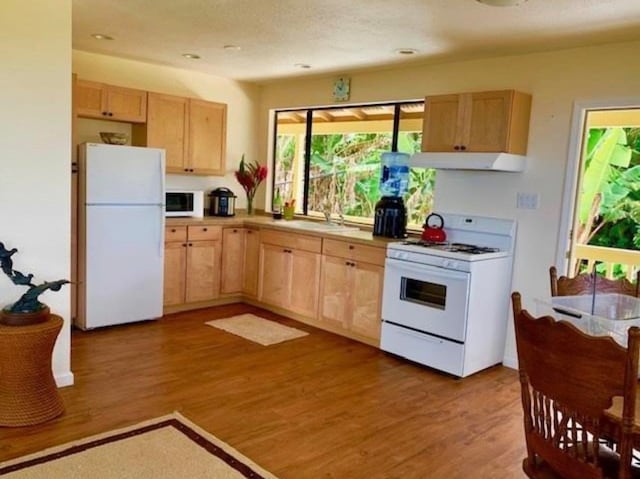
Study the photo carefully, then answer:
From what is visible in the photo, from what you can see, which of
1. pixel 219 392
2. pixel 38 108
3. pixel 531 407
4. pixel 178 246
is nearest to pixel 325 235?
pixel 178 246

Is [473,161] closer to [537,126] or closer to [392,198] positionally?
[537,126]

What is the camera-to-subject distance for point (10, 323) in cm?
277

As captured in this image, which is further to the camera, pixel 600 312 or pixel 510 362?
pixel 510 362

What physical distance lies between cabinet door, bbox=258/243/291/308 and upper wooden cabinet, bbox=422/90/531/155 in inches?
70.8

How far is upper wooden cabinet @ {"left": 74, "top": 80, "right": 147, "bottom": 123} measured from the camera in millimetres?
4582

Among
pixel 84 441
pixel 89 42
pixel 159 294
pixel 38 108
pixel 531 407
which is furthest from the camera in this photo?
pixel 159 294

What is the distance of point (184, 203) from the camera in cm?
528

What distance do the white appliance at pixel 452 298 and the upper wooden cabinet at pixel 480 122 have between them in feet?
2.04

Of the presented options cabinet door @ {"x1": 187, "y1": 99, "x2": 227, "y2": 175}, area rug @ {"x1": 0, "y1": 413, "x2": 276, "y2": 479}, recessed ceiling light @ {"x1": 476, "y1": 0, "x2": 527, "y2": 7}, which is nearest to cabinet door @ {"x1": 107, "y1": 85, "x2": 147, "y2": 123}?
cabinet door @ {"x1": 187, "y1": 99, "x2": 227, "y2": 175}

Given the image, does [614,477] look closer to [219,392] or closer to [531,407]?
[531,407]

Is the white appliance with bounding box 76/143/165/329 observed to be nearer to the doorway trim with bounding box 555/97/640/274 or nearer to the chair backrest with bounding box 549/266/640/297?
the doorway trim with bounding box 555/97/640/274

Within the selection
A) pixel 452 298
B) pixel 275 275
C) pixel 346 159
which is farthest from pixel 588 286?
pixel 346 159

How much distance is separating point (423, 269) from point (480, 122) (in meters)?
1.14

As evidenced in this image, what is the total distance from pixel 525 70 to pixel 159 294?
351 centimetres
